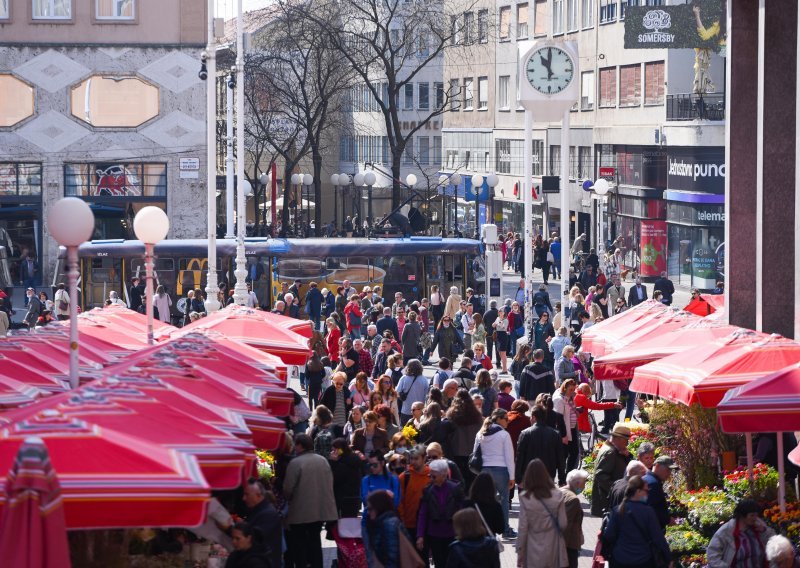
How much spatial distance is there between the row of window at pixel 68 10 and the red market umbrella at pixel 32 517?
154ft

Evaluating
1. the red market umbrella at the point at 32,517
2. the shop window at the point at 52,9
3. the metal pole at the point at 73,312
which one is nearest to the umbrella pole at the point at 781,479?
the metal pole at the point at 73,312

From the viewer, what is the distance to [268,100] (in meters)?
69.2

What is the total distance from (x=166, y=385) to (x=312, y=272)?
31276mm

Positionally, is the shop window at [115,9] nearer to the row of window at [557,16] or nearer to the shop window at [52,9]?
the shop window at [52,9]

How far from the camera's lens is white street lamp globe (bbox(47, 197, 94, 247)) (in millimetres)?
12195

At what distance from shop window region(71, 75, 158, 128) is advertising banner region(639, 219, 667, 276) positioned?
18.5m

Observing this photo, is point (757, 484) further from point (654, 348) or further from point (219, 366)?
point (219, 366)

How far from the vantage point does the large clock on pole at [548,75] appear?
31797 millimetres

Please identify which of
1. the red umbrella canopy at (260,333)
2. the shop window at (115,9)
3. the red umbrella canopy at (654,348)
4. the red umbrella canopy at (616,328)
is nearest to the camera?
the red umbrella canopy at (654,348)

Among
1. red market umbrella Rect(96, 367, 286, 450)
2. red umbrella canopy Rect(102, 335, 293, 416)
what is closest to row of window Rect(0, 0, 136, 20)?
red umbrella canopy Rect(102, 335, 293, 416)

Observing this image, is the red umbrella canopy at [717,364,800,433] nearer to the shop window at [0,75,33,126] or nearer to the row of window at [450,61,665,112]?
the shop window at [0,75,33,126]

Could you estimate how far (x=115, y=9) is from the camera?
176ft

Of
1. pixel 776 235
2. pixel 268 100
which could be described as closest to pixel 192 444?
pixel 776 235

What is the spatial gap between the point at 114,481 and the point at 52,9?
47214 millimetres
